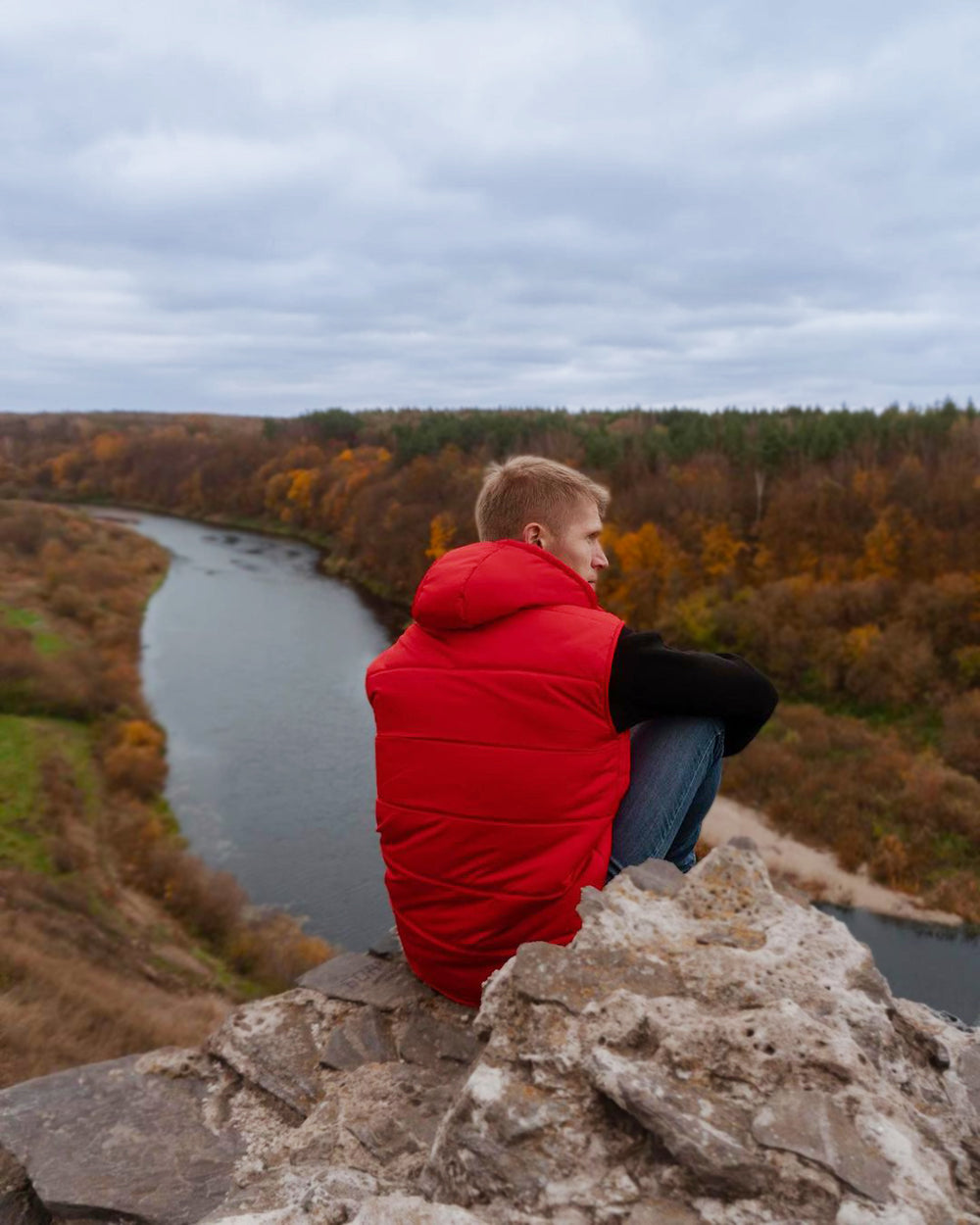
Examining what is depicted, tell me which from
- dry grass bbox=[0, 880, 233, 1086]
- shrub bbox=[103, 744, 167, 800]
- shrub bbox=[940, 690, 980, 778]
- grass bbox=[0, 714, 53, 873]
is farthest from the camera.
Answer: shrub bbox=[940, 690, 980, 778]

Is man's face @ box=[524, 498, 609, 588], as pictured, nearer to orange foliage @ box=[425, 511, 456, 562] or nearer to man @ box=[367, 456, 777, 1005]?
man @ box=[367, 456, 777, 1005]

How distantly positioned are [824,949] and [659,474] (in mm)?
38166

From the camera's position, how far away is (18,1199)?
242cm

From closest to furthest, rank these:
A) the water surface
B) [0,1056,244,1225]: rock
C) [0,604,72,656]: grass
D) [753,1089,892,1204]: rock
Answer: [753,1089,892,1204]: rock < [0,1056,244,1225]: rock < the water surface < [0,604,72,656]: grass

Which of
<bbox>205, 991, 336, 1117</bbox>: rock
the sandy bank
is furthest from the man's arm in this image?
the sandy bank

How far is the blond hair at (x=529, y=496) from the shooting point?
280 centimetres

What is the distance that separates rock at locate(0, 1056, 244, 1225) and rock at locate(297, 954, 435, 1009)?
0.47 m

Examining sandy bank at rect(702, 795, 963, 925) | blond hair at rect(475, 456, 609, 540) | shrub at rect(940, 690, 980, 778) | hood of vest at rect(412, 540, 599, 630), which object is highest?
blond hair at rect(475, 456, 609, 540)

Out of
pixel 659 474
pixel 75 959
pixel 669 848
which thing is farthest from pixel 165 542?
pixel 669 848

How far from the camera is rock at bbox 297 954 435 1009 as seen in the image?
3.02 metres

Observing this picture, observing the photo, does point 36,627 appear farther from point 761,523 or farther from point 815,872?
point 761,523

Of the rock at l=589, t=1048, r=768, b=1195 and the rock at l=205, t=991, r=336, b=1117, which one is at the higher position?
the rock at l=589, t=1048, r=768, b=1195

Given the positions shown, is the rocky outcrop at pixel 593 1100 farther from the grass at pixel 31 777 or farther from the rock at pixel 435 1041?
the grass at pixel 31 777

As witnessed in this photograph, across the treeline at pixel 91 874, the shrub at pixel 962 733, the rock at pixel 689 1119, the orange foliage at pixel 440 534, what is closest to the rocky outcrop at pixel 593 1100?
the rock at pixel 689 1119
